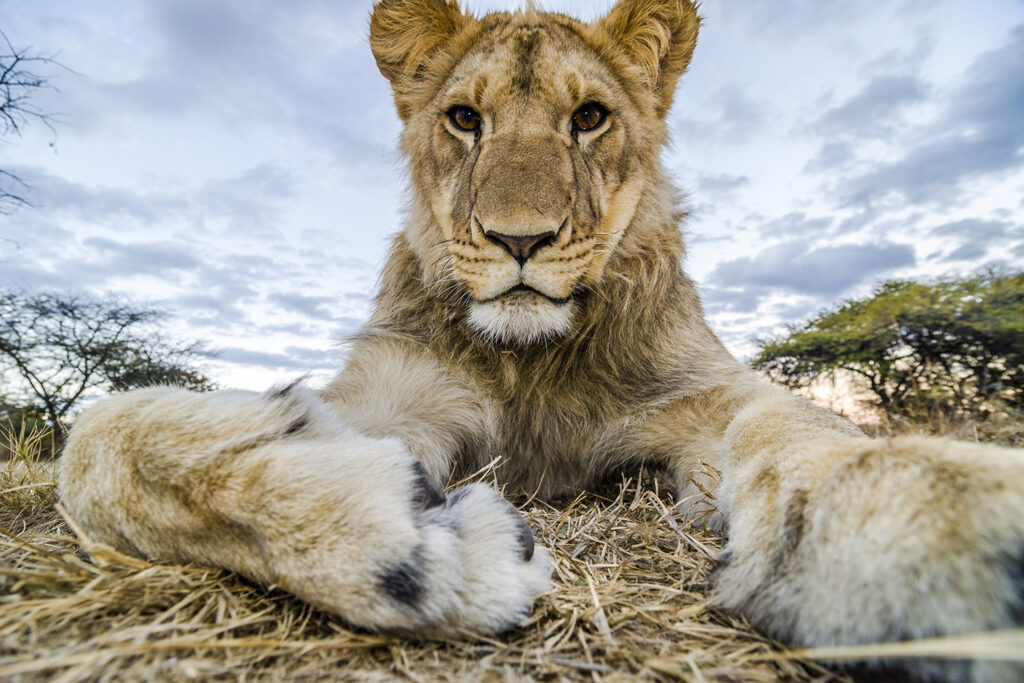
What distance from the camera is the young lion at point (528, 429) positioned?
1253 mm

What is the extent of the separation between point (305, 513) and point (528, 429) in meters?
1.52

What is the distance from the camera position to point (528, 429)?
9.28 feet

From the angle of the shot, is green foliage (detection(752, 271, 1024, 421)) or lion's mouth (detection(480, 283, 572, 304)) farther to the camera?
green foliage (detection(752, 271, 1024, 421))

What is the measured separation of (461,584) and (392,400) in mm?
1433

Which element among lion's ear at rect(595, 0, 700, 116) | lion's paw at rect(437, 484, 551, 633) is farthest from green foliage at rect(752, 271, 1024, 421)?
lion's paw at rect(437, 484, 551, 633)

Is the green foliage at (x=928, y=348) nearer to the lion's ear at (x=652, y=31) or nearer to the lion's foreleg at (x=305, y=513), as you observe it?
the lion's ear at (x=652, y=31)

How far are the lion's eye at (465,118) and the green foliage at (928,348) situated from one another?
288 inches

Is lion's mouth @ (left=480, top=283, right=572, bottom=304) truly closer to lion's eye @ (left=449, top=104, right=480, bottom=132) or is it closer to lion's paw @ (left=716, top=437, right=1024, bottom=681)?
lion's eye @ (left=449, top=104, right=480, bottom=132)

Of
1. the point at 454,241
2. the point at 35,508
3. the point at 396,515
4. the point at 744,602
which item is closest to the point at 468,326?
the point at 454,241

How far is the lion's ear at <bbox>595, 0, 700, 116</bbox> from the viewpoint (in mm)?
3293

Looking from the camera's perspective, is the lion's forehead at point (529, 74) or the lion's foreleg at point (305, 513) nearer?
the lion's foreleg at point (305, 513)

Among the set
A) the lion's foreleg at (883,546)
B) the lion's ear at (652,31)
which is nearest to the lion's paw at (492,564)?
the lion's foreleg at (883,546)

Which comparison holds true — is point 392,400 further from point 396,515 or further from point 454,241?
point 396,515

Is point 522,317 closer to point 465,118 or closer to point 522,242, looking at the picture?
point 522,242
